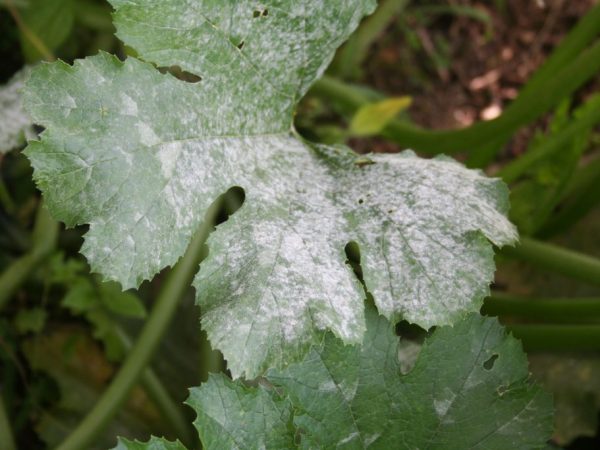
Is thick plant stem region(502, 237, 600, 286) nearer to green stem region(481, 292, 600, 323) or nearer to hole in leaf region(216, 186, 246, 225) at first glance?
green stem region(481, 292, 600, 323)

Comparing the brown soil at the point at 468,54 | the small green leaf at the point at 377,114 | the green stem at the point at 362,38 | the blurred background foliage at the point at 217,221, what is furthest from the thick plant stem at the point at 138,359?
the brown soil at the point at 468,54

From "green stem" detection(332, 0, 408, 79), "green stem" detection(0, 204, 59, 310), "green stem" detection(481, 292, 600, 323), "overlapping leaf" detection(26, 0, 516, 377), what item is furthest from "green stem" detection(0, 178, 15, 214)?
"green stem" detection(481, 292, 600, 323)

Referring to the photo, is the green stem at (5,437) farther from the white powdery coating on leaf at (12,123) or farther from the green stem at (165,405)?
the white powdery coating on leaf at (12,123)

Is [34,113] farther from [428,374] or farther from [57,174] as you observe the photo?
[428,374]

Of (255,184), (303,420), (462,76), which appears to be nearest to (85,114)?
(255,184)

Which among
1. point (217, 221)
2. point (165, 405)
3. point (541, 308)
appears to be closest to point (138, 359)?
point (165, 405)

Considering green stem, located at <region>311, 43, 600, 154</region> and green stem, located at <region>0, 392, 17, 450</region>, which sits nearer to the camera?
green stem, located at <region>0, 392, 17, 450</region>

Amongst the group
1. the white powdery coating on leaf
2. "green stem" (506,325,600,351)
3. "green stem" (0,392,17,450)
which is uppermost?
"green stem" (506,325,600,351)

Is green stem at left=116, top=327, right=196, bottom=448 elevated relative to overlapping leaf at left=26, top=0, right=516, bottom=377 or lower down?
lower down
